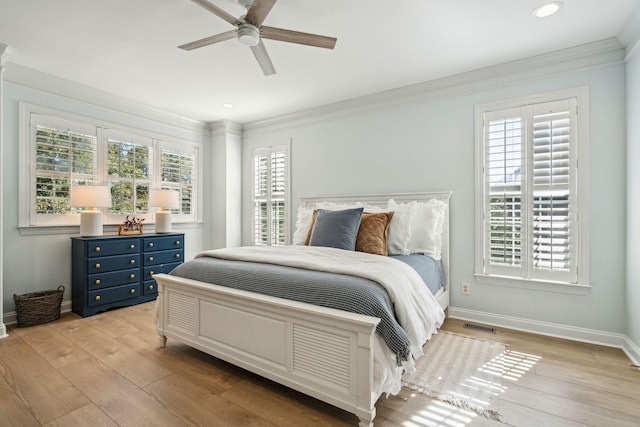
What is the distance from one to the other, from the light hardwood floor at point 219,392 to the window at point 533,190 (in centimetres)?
69

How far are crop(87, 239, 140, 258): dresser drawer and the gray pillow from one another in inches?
86.5

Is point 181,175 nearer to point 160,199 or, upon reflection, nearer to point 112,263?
point 160,199

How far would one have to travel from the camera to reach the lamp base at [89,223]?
3365 millimetres

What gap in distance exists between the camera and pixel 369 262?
2.16 metres

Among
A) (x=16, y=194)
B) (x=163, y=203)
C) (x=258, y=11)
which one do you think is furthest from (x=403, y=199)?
(x=16, y=194)

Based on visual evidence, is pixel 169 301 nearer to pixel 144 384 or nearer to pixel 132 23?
pixel 144 384

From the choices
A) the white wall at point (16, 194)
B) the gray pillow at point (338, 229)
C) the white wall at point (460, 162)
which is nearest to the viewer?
the white wall at point (460, 162)

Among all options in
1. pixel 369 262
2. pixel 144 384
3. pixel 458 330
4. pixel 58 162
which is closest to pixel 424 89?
pixel 369 262

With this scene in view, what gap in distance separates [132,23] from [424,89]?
2.79 metres

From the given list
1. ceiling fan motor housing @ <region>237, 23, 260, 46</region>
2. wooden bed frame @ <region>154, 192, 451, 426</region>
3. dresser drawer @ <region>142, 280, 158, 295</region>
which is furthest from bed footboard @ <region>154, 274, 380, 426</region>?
ceiling fan motor housing @ <region>237, 23, 260, 46</region>

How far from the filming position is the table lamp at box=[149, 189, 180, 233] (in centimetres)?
396

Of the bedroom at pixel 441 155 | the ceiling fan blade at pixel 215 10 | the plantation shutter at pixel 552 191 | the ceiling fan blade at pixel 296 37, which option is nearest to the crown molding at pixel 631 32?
the bedroom at pixel 441 155

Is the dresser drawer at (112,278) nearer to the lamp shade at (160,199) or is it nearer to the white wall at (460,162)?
the lamp shade at (160,199)

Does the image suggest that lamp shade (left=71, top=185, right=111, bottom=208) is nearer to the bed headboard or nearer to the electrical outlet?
the bed headboard
